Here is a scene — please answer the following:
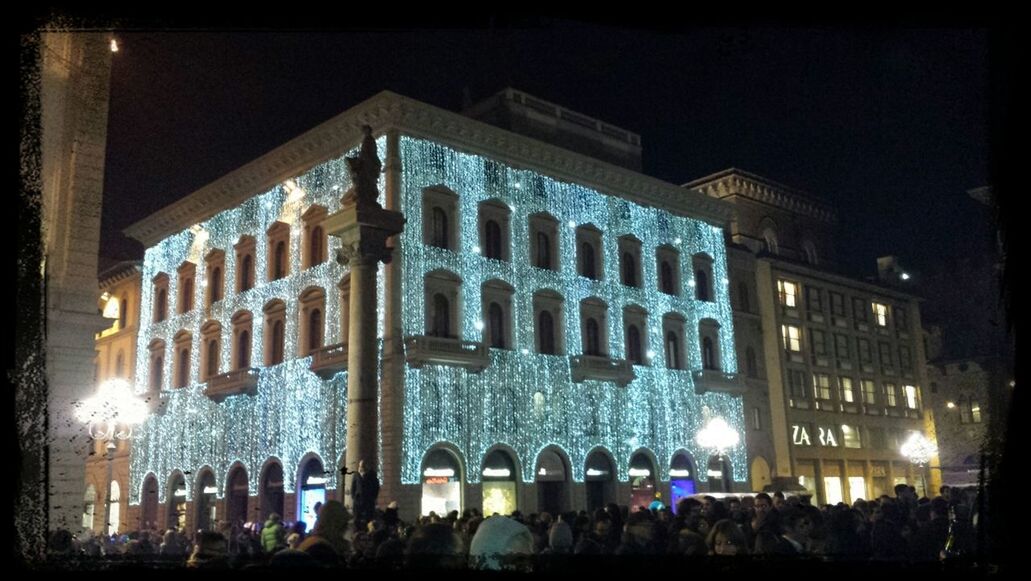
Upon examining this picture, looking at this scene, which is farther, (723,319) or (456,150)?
(723,319)

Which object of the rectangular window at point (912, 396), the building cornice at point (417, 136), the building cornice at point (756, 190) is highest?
the building cornice at point (756, 190)

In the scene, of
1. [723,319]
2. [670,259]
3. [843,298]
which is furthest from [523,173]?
[843,298]

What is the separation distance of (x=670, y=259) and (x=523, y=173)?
950 centimetres

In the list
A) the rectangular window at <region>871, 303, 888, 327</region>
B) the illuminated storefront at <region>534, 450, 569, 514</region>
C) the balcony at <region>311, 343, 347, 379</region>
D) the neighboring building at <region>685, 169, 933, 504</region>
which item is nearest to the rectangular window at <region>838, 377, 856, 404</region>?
the neighboring building at <region>685, 169, 933, 504</region>

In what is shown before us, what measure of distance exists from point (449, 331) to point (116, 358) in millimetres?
24543

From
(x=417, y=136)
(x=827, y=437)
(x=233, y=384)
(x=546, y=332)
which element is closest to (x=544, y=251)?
(x=546, y=332)

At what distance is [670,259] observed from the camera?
4091 centimetres

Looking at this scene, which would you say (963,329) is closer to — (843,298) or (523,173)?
(843,298)

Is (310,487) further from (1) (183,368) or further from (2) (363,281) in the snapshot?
(2) (363,281)

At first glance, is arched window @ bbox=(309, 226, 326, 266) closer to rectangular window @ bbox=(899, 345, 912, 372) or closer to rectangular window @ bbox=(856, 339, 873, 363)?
rectangular window @ bbox=(856, 339, 873, 363)

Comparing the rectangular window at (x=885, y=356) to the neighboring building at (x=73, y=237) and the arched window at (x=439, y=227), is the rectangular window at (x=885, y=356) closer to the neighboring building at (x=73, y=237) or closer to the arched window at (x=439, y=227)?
the arched window at (x=439, y=227)

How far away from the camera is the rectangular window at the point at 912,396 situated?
2120 inches

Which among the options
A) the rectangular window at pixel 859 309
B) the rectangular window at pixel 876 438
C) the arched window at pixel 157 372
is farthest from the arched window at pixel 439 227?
the rectangular window at pixel 876 438

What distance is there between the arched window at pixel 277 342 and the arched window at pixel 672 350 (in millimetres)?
16548
